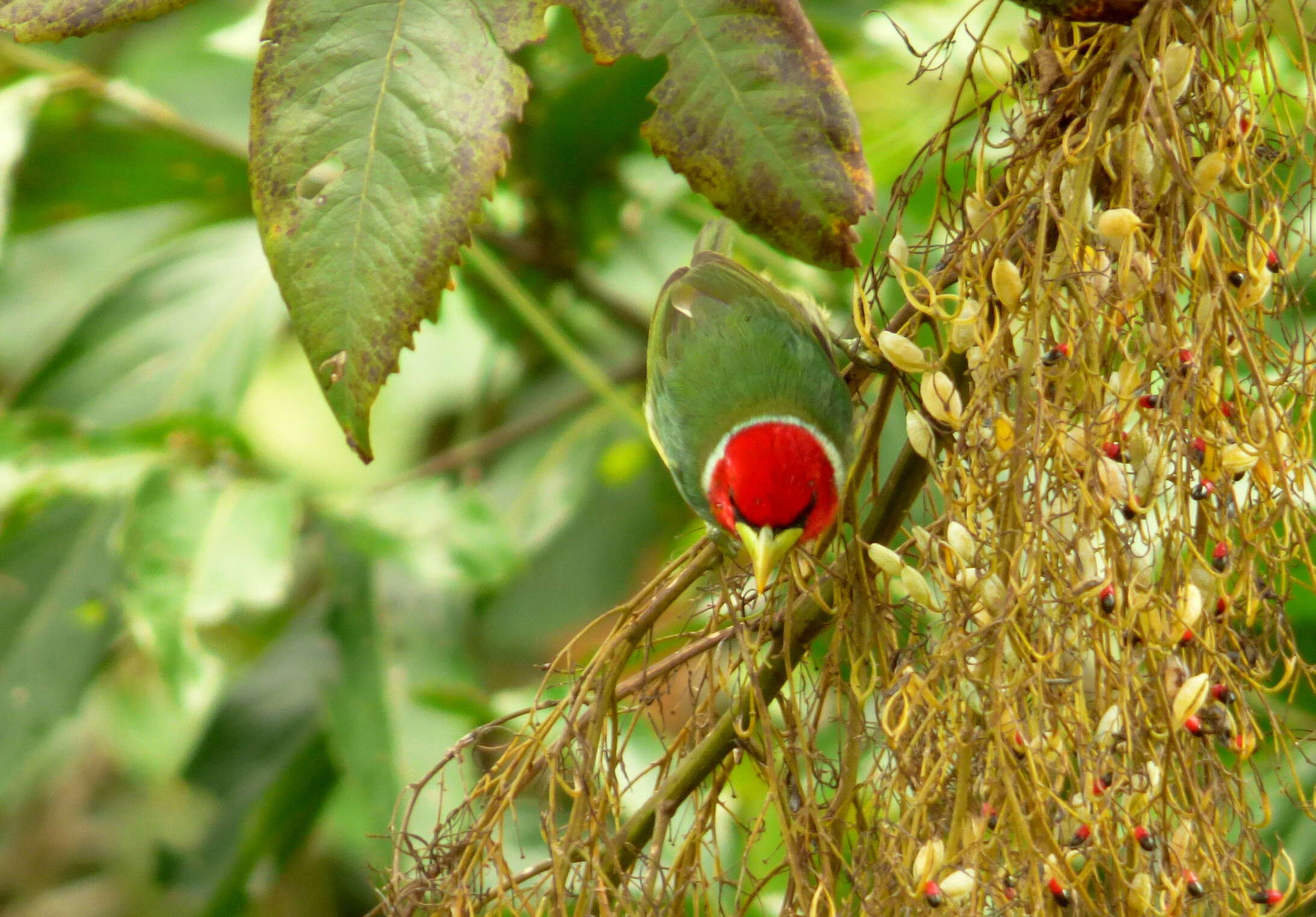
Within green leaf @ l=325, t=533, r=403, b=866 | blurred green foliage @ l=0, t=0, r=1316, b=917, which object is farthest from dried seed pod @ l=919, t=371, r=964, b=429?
green leaf @ l=325, t=533, r=403, b=866

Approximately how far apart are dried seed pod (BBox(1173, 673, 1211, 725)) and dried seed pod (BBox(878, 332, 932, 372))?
366mm

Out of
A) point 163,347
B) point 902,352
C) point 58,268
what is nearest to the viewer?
point 902,352

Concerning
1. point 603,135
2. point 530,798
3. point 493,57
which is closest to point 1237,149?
point 493,57

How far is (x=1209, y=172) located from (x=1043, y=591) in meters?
0.40

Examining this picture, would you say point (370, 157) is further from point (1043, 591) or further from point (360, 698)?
point (360, 698)

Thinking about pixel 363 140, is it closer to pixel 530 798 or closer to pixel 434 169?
pixel 434 169

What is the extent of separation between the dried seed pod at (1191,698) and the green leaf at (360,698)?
5.02 ft

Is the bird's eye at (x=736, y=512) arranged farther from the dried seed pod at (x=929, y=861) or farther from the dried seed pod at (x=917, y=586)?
the dried seed pod at (x=929, y=861)

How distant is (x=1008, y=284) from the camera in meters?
1.20

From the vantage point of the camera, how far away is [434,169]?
44.0 inches

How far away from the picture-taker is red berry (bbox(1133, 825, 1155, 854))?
1.11 metres

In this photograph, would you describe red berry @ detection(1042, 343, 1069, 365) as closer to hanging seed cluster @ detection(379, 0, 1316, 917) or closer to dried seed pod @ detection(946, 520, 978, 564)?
hanging seed cluster @ detection(379, 0, 1316, 917)

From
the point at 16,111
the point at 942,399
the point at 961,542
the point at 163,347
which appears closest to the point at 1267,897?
the point at 961,542

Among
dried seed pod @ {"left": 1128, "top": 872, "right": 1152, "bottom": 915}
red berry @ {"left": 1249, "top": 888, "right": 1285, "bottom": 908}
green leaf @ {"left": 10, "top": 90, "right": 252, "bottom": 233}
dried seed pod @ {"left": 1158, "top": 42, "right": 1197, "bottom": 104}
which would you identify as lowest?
green leaf @ {"left": 10, "top": 90, "right": 252, "bottom": 233}
